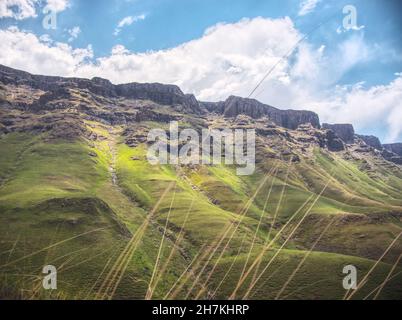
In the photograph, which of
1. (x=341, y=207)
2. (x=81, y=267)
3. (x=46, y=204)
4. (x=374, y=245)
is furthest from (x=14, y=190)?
(x=341, y=207)

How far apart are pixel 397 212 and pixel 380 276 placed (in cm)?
9765

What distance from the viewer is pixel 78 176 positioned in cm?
18038

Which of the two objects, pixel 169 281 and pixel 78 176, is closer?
pixel 169 281

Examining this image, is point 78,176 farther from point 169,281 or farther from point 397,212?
point 397,212

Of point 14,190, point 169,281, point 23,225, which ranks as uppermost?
point 14,190

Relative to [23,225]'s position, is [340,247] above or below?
below
